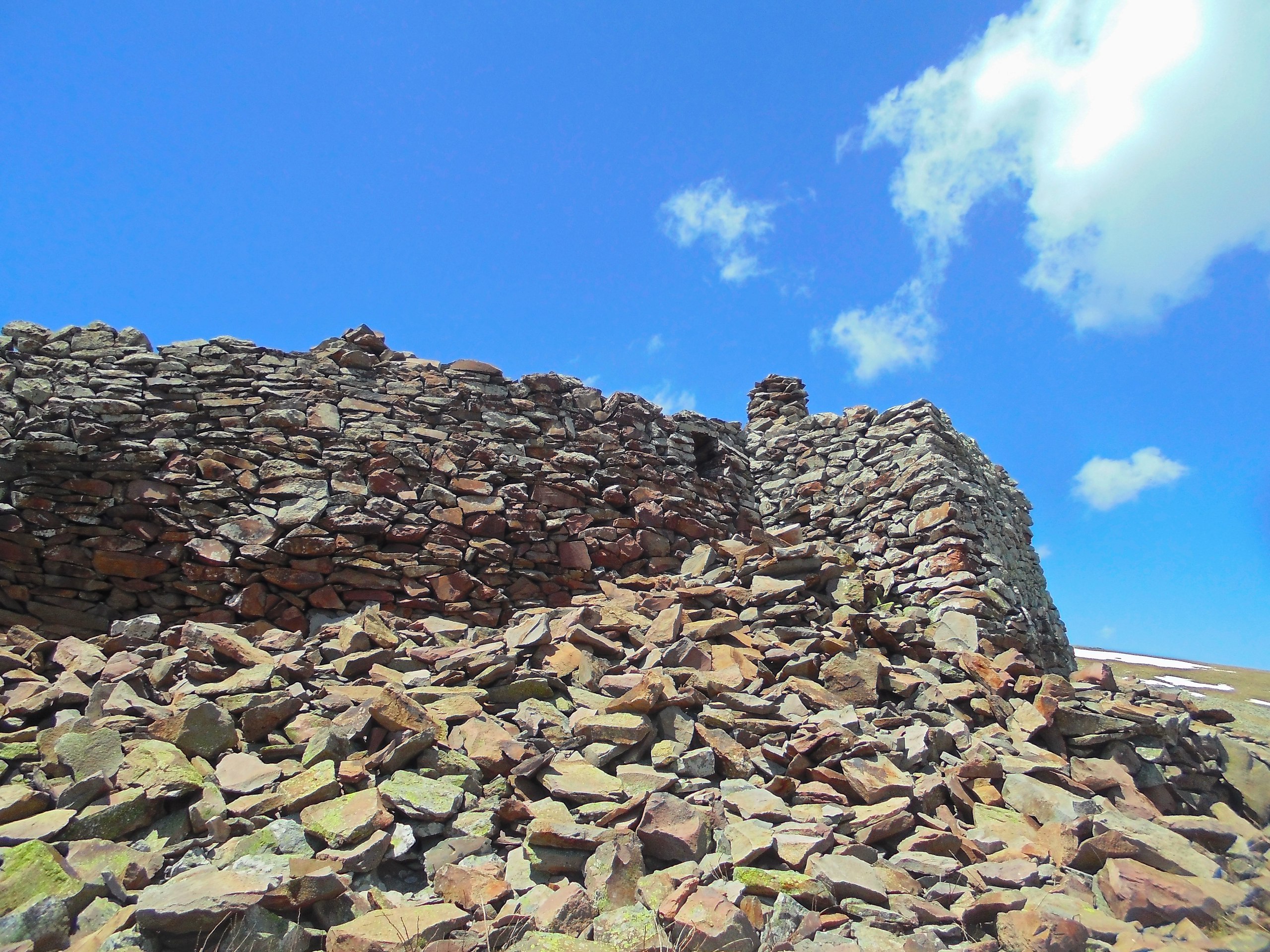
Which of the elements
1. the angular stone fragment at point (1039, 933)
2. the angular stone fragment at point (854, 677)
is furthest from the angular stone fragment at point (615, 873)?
the angular stone fragment at point (854, 677)

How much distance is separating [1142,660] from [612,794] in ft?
72.1

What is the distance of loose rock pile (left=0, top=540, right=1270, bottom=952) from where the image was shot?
3193 mm

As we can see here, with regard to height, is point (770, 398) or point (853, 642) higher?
point (770, 398)

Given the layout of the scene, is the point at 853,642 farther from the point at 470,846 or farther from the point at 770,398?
the point at 770,398

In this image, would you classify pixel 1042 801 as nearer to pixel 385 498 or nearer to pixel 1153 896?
pixel 1153 896

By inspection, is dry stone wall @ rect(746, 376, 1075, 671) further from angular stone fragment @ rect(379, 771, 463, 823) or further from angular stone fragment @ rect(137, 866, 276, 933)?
angular stone fragment @ rect(137, 866, 276, 933)

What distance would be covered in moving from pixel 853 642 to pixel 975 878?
272cm

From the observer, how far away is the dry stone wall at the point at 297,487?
7324mm

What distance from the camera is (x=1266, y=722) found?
6.65m

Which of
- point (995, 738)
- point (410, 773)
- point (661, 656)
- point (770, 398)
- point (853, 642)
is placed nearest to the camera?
point (410, 773)

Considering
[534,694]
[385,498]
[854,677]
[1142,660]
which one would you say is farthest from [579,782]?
[1142,660]

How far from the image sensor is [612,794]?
4.14 m

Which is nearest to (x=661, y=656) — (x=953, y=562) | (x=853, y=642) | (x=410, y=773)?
(x=853, y=642)

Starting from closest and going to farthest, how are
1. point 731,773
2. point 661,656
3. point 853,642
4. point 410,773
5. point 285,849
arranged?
1. point 285,849
2. point 410,773
3. point 731,773
4. point 661,656
5. point 853,642
